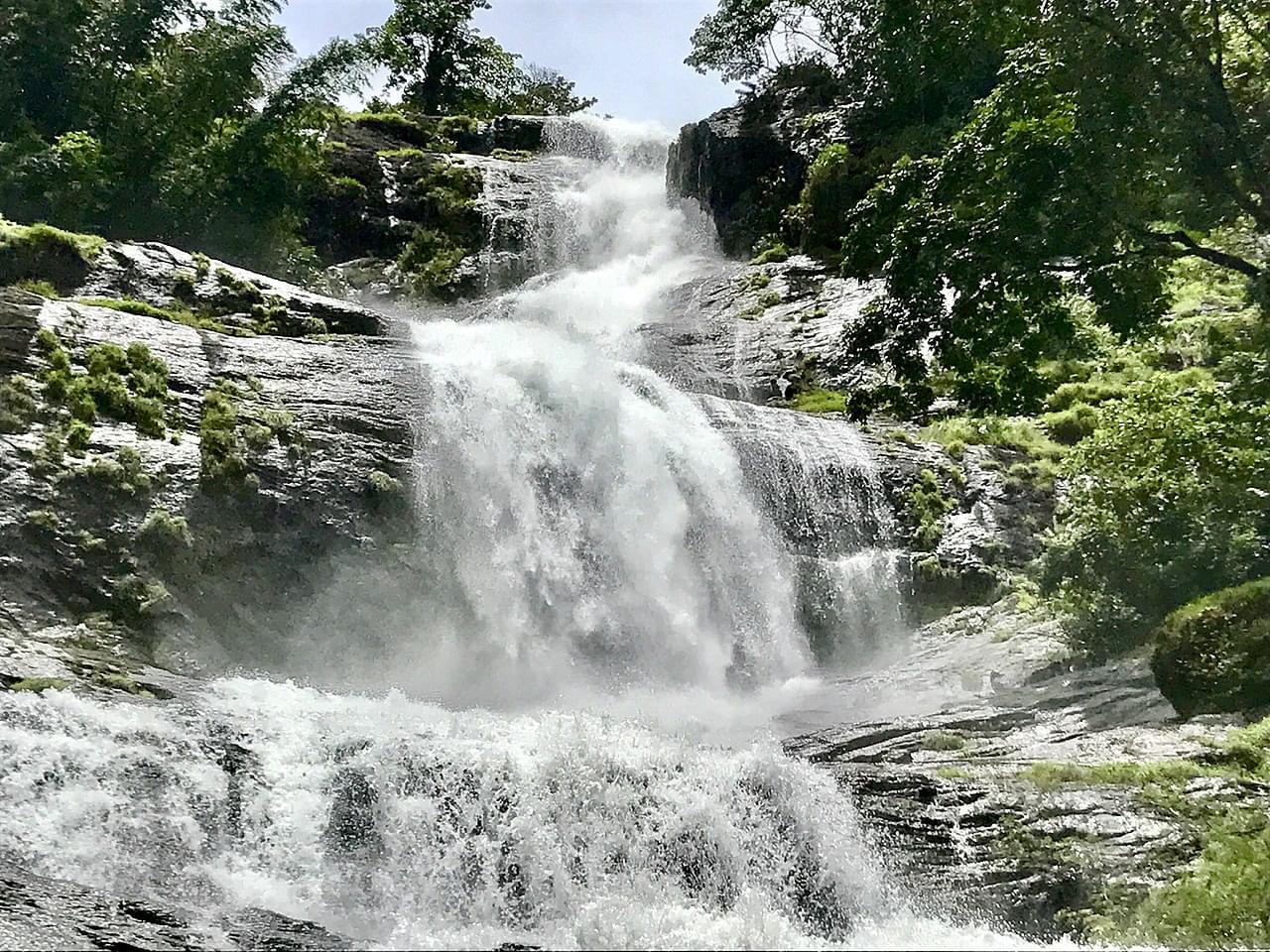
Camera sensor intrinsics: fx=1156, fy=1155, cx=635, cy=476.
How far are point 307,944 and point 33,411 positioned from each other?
28.0 ft

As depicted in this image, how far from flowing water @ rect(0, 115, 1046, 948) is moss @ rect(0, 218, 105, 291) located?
18.0ft

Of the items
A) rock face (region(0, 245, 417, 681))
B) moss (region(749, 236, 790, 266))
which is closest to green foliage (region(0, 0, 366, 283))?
rock face (region(0, 245, 417, 681))

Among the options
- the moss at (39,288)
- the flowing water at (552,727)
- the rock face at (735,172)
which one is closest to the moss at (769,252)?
the rock face at (735,172)

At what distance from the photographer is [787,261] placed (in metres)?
29.3

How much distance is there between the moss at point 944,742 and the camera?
1104 centimetres

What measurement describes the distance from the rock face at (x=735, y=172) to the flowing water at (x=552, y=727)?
12741 millimetres

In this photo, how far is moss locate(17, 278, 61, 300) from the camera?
16.1 meters

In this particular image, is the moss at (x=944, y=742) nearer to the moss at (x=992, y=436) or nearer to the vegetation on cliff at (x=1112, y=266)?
the vegetation on cliff at (x=1112, y=266)

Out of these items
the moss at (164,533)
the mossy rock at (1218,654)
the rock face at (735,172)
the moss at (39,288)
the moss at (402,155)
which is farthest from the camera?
the moss at (402,155)

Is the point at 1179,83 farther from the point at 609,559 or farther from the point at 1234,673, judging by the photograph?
the point at 609,559

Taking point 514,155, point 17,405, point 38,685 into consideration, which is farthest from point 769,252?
point 38,685

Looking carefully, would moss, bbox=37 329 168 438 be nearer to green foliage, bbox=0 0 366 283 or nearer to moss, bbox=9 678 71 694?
moss, bbox=9 678 71 694

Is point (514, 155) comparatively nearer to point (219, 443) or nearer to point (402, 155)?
point (402, 155)

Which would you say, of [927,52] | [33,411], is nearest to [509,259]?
[927,52]
